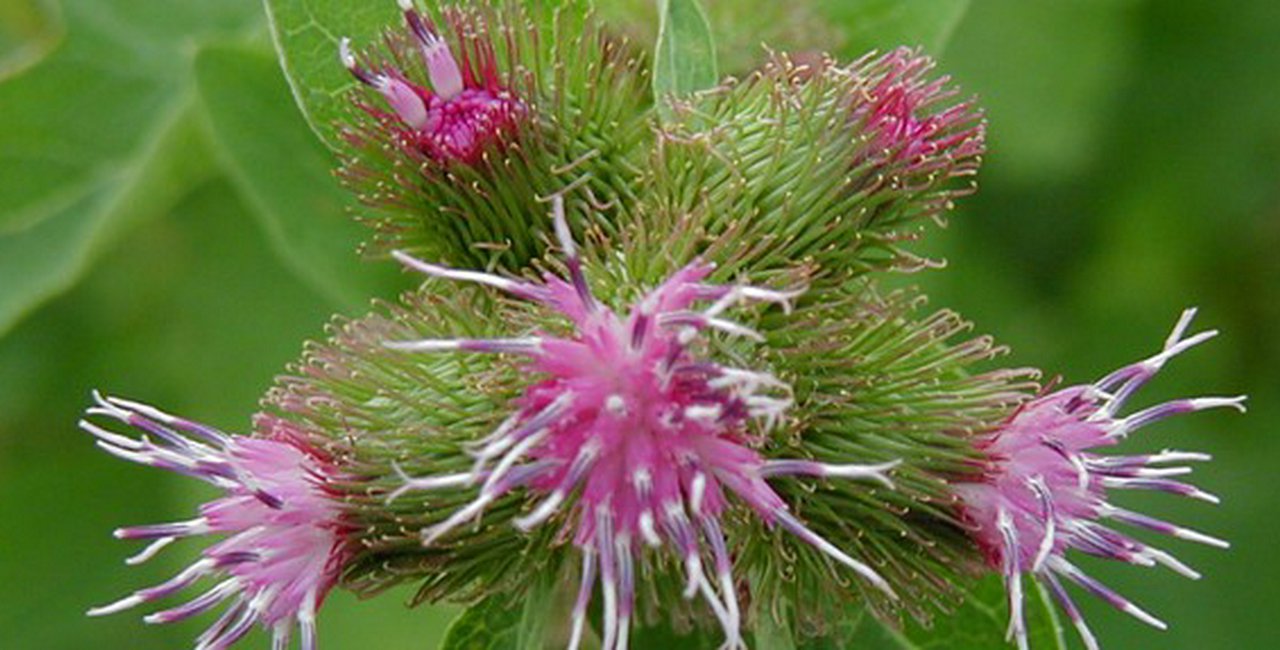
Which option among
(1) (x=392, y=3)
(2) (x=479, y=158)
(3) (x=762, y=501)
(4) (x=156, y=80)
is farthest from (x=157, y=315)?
(3) (x=762, y=501)

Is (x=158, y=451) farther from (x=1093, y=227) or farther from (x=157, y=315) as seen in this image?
(x=1093, y=227)

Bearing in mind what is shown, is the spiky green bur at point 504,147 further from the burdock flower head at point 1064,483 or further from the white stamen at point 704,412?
the burdock flower head at point 1064,483

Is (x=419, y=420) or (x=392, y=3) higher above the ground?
(x=392, y=3)

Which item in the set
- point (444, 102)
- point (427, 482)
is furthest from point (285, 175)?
point (427, 482)

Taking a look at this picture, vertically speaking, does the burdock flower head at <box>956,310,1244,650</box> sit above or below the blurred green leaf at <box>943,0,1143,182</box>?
below

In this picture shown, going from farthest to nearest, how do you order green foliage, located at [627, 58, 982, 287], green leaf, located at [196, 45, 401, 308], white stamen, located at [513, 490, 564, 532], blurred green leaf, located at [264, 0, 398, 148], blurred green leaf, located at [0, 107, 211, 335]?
1. blurred green leaf, located at [0, 107, 211, 335]
2. green leaf, located at [196, 45, 401, 308]
3. blurred green leaf, located at [264, 0, 398, 148]
4. green foliage, located at [627, 58, 982, 287]
5. white stamen, located at [513, 490, 564, 532]

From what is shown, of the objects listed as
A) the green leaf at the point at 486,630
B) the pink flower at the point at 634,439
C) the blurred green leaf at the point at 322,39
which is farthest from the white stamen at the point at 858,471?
the blurred green leaf at the point at 322,39

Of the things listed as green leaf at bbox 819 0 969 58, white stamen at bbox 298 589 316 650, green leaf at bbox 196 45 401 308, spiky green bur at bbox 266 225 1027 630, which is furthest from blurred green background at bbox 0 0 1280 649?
white stamen at bbox 298 589 316 650

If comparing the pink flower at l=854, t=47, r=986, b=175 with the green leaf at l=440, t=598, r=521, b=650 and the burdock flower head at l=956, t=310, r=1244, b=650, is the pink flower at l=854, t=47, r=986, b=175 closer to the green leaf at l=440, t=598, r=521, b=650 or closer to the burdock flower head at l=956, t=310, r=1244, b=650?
the burdock flower head at l=956, t=310, r=1244, b=650
